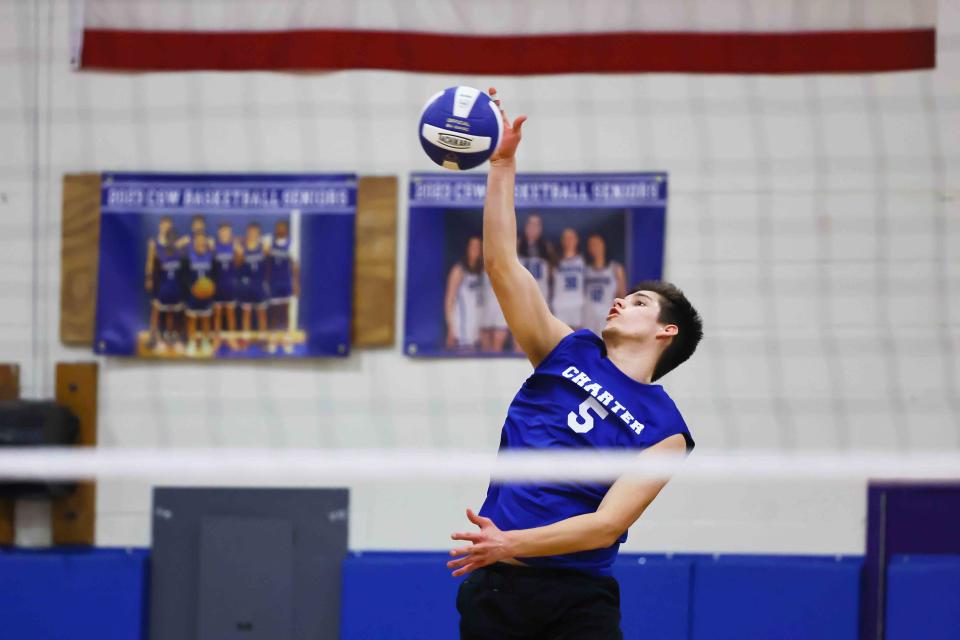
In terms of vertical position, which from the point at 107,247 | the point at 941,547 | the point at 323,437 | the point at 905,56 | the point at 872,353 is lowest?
the point at 941,547

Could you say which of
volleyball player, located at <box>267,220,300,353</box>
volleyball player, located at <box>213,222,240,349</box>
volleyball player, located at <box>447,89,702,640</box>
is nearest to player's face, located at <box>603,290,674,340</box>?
volleyball player, located at <box>447,89,702,640</box>

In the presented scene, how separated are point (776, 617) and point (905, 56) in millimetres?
2820

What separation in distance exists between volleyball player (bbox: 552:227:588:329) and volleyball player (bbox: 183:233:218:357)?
1.73 meters

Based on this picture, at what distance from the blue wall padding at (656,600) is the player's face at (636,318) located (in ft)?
7.13

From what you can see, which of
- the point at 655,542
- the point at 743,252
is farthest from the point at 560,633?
the point at 743,252

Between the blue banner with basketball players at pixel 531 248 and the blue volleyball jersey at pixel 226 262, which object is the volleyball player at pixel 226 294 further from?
the blue banner with basketball players at pixel 531 248

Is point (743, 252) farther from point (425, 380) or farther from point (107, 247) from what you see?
point (107, 247)

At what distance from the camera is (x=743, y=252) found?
5355 mm

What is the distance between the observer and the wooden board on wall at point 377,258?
543 centimetres

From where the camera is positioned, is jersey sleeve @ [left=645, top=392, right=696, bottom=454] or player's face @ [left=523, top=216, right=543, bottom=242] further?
player's face @ [left=523, top=216, right=543, bottom=242]

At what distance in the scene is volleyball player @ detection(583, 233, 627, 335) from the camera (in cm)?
530

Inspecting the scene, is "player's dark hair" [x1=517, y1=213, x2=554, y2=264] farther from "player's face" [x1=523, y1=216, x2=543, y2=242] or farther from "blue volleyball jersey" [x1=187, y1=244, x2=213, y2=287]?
"blue volleyball jersey" [x1=187, y1=244, x2=213, y2=287]

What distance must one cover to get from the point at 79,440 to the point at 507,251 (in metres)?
3.24

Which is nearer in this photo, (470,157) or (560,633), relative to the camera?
(560,633)
